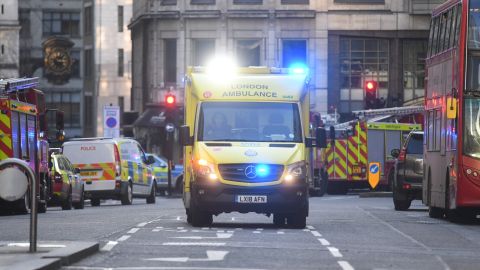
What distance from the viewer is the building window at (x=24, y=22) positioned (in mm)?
119562

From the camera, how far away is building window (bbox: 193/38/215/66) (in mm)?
72625

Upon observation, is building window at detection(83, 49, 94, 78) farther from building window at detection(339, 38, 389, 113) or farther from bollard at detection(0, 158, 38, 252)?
bollard at detection(0, 158, 38, 252)

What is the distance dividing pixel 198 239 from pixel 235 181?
11.5 feet

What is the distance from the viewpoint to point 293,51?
72062 mm

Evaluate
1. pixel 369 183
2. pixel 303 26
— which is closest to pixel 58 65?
pixel 303 26

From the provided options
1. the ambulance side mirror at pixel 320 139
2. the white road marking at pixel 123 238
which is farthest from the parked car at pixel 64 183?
the white road marking at pixel 123 238

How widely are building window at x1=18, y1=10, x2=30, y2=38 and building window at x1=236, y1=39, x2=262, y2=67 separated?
50.4m

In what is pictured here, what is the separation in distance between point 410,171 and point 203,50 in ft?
123

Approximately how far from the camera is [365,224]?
26922 millimetres

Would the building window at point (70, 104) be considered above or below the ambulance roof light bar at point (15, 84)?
below

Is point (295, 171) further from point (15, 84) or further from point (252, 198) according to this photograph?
point (15, 84)

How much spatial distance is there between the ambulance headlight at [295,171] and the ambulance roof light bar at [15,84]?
8.94m

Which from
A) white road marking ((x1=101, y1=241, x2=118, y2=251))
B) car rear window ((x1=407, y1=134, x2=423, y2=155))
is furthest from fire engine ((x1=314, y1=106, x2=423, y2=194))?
white road marking ((x1=101, y1=241, x2=118, y2=251))

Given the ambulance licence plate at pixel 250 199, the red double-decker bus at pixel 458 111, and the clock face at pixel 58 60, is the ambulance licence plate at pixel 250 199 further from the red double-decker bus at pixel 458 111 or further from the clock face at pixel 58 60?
the clock face at pixel 58 60
